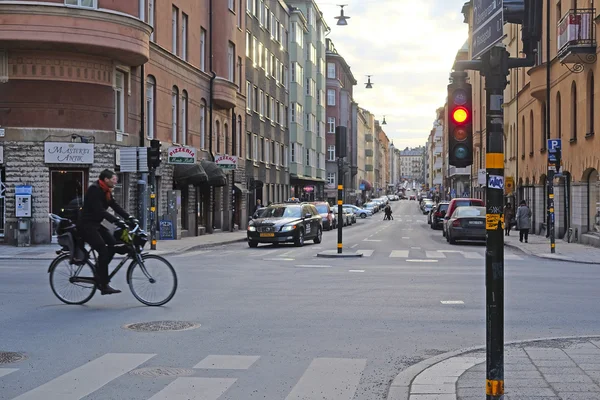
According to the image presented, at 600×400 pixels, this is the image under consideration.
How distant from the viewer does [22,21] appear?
2483 centimetres

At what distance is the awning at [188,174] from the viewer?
33781 millimetres

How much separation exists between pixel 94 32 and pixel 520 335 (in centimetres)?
1979

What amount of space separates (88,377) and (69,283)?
4.94 m

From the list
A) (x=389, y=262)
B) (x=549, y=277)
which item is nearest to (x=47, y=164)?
(x=389, y=262)

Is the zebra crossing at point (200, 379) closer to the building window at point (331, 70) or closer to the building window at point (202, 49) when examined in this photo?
the building window at point (202, 49)

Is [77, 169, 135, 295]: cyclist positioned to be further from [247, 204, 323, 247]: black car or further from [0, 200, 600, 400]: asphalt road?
[247, 204, 323, 247]: black car

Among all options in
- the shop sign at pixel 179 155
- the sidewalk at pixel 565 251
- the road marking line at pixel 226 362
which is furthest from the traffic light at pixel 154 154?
the road marking line at pixel 226 362

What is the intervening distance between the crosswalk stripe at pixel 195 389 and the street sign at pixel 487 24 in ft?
11.9

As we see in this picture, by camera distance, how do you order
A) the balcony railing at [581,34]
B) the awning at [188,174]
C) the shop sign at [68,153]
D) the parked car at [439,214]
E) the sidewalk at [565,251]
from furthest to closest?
the parked car at [439,214] < the awning at [188,174] < the balcony railing at [581,34] < the shop sign at [68,153] < the sidewalk at [565,251]

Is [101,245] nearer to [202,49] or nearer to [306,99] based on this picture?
[202,49]

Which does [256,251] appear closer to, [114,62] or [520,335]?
[114,62]

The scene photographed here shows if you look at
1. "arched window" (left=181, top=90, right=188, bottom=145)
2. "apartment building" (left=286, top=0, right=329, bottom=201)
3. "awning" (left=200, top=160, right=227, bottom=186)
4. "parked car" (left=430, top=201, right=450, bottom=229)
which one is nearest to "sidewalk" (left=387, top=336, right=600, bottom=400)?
"arched window" (left=181, top=90, right=188, bottom=145)

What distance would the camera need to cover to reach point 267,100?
2172 inches

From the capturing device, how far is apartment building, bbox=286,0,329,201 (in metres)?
69.1
